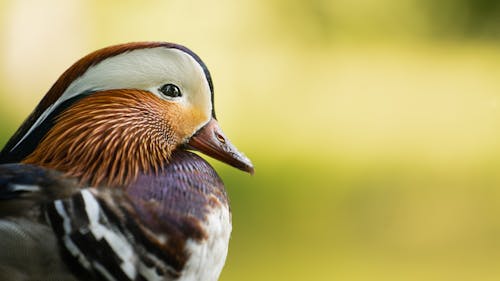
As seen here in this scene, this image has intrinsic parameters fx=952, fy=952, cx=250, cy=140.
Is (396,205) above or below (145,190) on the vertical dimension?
below

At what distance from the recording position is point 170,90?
2.62 ft

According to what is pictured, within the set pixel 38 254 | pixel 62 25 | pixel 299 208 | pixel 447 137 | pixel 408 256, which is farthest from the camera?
pixel 62 25

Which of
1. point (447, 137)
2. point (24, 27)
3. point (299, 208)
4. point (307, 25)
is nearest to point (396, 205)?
point (299, 208)

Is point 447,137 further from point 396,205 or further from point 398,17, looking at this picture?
point 398,17

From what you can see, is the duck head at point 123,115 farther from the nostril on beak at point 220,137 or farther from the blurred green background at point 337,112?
the blurred green background at point 337,112

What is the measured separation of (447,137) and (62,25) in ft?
3.75

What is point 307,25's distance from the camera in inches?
120

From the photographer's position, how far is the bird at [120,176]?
0.72 metres

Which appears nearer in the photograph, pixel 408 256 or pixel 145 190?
pixel 145 190

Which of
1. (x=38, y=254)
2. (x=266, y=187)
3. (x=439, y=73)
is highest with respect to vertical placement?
(x=38, y=254)

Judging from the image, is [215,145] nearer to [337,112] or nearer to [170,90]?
[170,90]

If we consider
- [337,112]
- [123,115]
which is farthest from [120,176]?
[337,112]

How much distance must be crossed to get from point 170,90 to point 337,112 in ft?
6.27

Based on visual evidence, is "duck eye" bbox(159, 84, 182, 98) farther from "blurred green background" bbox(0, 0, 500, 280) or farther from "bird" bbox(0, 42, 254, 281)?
"blurred green background" bbox(0, 0, 500, 280)
